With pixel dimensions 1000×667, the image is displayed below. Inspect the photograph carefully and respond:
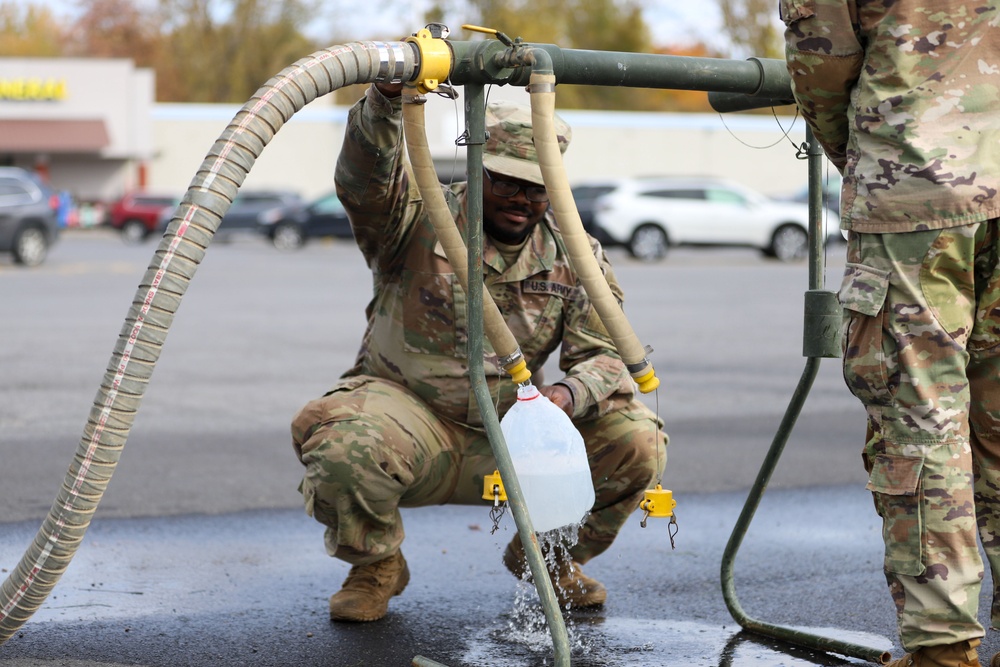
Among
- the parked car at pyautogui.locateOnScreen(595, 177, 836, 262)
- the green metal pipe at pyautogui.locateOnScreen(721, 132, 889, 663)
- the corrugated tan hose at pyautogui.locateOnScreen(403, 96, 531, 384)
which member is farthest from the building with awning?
the corrugated tan hose at pyautogui.locateOnScreen(403, 96, 531, 384)

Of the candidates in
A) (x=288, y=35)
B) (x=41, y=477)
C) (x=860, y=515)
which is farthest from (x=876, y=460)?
(x=288, y=35)

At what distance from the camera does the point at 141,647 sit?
10.7ft

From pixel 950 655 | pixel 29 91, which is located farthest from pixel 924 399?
pixel 29 91

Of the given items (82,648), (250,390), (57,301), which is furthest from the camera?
(57,301)

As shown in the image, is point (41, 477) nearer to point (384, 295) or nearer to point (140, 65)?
point (384, 295)

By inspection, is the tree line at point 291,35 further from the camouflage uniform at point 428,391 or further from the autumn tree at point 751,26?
the camouflage uniform at point 428,391

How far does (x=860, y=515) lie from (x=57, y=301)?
11007 mm

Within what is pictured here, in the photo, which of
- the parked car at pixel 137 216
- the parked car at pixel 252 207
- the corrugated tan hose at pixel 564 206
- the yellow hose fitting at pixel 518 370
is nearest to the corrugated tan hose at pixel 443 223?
the yellow hose fitting at pixel 518 370

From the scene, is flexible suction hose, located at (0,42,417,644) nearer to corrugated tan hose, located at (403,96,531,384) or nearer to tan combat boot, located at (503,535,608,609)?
corrugated tan hose, located at (403,96,531,384)

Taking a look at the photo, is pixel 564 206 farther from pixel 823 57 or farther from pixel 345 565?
pixel 345 565

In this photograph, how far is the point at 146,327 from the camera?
249 centimetres

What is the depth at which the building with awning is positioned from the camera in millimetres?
43594

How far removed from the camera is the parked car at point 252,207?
32875mm

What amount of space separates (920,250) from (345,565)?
89.5 inches
